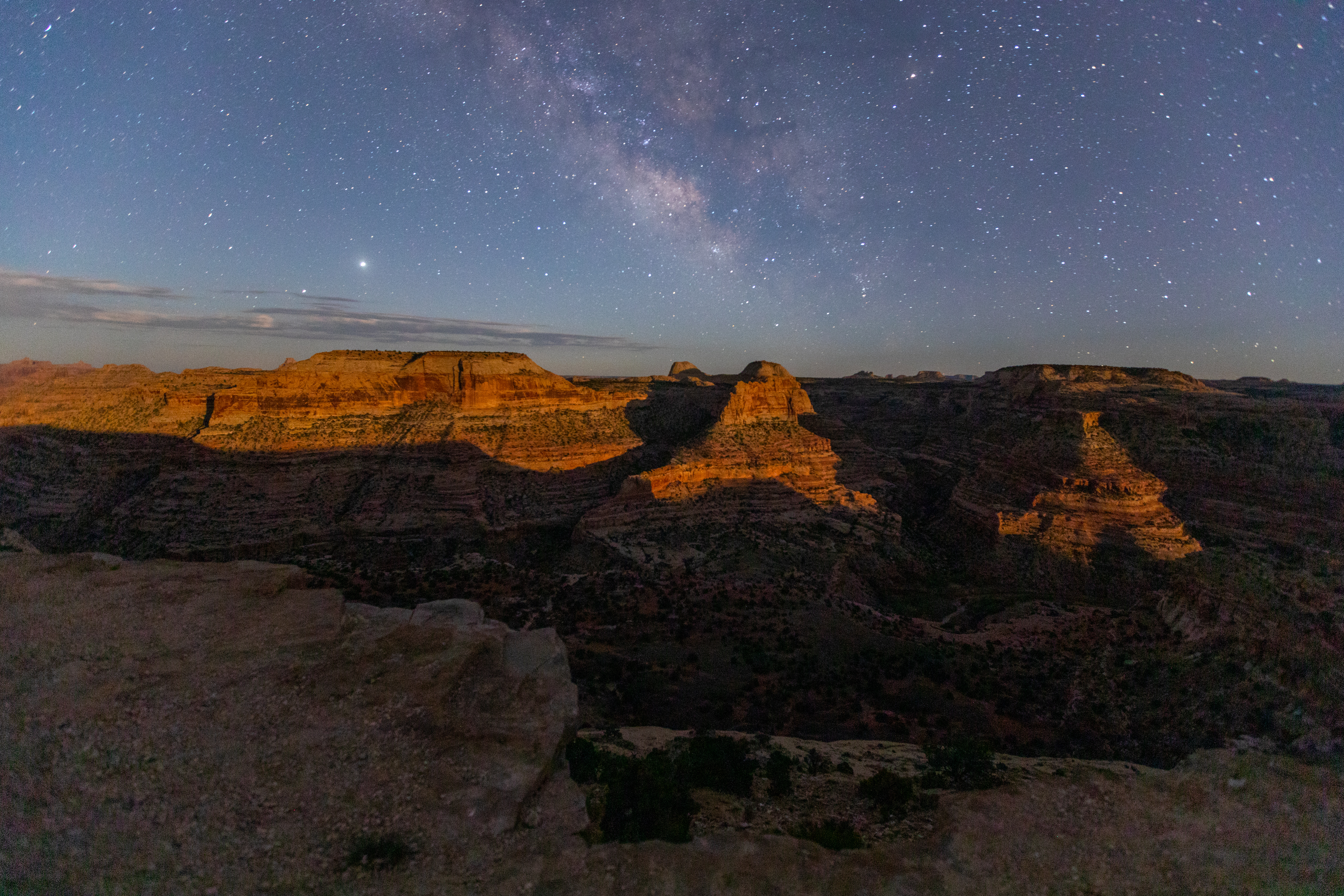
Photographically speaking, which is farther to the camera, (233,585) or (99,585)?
(233,585)

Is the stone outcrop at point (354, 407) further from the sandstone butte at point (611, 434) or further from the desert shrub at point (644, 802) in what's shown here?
the desert shrub at point (644, 802)

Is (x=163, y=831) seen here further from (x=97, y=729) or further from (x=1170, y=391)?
(x=1170, y=391)

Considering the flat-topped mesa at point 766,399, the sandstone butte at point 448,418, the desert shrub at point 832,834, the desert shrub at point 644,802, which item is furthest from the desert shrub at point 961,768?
the flat-topped mesa at point 766,399

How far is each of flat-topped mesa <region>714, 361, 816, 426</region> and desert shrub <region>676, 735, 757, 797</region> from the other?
1375 inches

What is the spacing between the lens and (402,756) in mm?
7828

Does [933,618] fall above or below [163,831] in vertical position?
below

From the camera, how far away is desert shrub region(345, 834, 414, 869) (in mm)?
6180

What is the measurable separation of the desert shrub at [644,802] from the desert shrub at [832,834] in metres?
1.72

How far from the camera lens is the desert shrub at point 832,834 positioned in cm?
730

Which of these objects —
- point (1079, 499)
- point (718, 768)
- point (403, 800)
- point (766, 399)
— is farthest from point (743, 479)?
point (403, 800)

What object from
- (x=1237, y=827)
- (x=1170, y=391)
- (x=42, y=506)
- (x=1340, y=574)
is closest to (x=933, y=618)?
(x=1340, y=574)

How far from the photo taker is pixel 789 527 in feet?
117

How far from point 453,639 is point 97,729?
4772 mm

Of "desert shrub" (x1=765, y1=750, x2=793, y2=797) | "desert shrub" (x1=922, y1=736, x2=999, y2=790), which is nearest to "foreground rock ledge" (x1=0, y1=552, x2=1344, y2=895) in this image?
"desert shrub" (x1=922, y1=736, x2=999, y2=790)
